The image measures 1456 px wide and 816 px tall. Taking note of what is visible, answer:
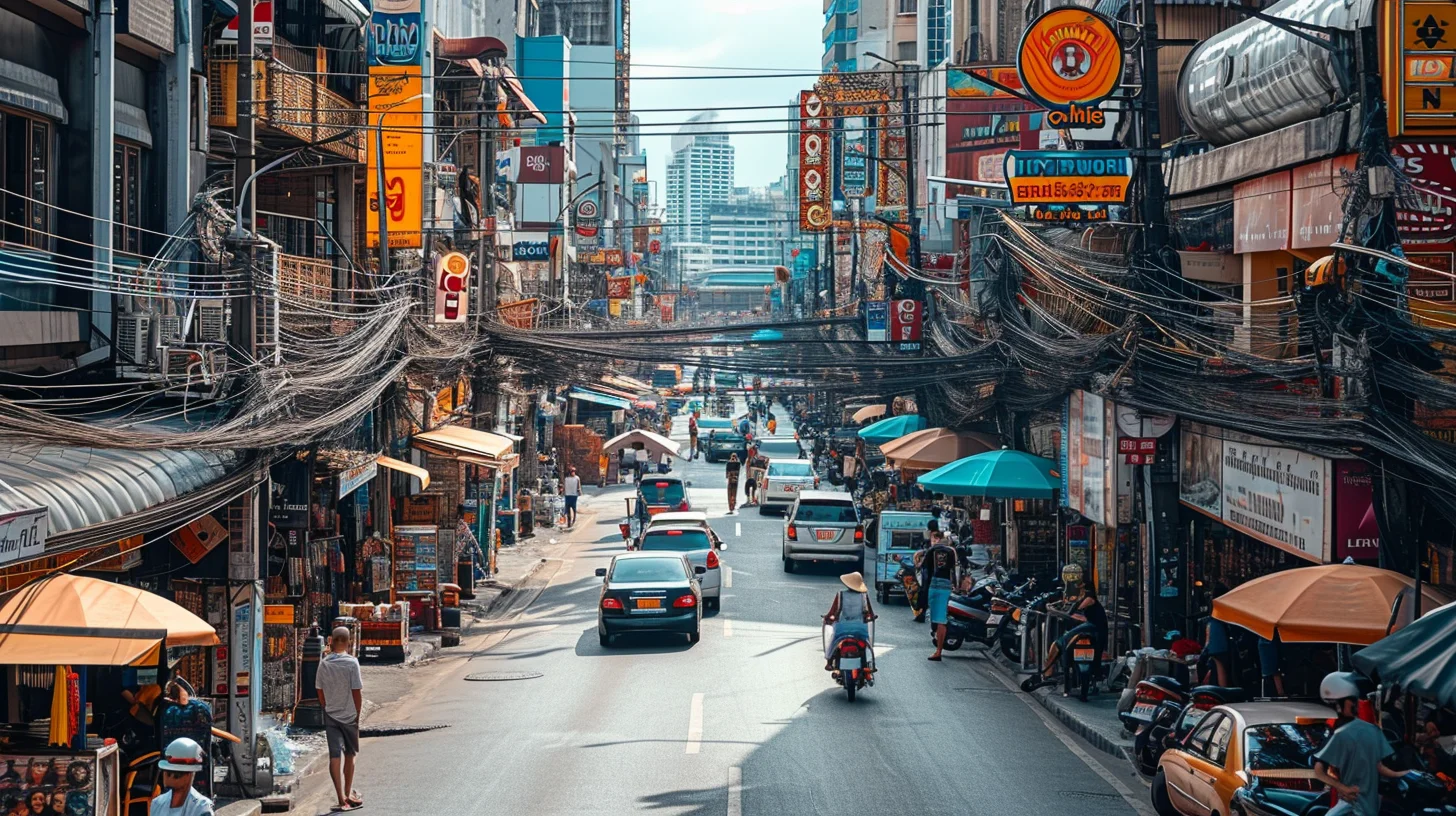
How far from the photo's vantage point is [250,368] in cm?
1664

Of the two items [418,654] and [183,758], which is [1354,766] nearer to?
[183,758]

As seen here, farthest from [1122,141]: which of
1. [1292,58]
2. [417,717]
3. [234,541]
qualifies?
[234,541]

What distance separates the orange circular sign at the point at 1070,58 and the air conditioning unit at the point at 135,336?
1088 centimetres

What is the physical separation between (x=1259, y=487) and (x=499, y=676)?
10.6 metres

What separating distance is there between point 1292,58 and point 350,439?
1414cm

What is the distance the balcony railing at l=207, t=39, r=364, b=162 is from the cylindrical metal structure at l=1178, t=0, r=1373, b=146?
38.0 feet

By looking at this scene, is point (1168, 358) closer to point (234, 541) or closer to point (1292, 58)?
point (1292, 58)

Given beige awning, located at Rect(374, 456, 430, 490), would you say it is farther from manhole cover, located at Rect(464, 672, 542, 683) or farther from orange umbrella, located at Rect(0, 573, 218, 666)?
orange umbrella, located at Rect(0, 573, 218, 666)

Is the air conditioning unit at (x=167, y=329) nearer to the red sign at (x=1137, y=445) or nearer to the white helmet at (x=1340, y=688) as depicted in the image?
the white helmet at (x=1340, y=688)

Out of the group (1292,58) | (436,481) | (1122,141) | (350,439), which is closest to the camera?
(1292,58)

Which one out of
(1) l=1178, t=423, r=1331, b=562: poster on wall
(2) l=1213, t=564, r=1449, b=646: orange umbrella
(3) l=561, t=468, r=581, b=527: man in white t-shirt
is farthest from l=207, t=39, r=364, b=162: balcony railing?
(3) l=561, t=468, r=581, b=527: man in white t-shirt

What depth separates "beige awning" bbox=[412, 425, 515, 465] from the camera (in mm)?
28281

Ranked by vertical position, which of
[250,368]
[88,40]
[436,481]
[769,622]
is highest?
[88,40]

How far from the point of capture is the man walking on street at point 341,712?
14875 mm
